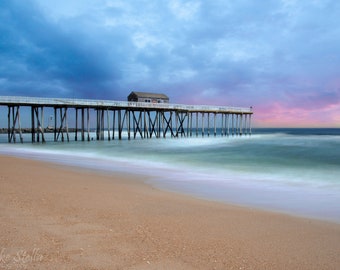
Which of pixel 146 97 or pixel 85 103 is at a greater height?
pixel 146 97

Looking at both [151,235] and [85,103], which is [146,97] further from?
[151,235]

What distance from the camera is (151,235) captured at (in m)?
3.84

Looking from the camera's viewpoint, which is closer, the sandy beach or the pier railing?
the sandy beach

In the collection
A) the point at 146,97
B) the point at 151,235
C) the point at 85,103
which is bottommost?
the point at 151,235

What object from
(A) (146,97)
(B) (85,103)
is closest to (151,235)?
(B) (85,103)

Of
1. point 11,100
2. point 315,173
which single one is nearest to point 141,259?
point 315,173

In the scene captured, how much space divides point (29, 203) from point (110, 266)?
9.25 feet

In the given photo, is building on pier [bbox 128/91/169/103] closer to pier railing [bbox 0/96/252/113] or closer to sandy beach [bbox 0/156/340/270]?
pier railing [bbox 0/96/252/113]

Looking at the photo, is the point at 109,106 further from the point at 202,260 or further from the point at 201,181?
the point at 202,260

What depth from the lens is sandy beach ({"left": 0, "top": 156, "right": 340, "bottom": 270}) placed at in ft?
10.2

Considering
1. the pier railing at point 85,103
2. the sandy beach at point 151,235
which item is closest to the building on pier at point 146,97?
the pier railing at point 85,103

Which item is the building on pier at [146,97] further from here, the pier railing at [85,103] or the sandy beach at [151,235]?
the sandy beach at [151,235]

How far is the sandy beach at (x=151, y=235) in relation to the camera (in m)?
3.10

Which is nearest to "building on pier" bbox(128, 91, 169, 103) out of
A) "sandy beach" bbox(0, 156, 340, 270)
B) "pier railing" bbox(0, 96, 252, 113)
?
"pier railing" bbox(0, 96, 252, 113)
